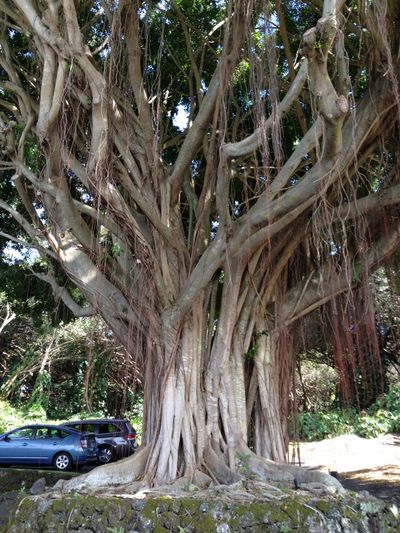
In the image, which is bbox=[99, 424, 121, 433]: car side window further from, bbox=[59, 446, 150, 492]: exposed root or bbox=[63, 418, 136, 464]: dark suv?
bbox=[59, 446, 150, 492]: exposed root

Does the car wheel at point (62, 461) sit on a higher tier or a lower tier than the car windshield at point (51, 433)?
lower

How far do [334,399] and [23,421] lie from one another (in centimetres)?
964

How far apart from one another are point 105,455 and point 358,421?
23.3ft

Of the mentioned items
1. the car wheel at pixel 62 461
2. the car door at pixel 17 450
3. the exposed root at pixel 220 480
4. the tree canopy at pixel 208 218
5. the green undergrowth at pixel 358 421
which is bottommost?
the exposed root at pixel 220 480

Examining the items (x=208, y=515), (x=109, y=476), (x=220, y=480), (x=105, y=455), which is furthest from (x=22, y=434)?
(x=208, y=515)

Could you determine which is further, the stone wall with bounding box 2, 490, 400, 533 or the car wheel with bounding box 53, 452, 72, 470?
the car wheel with bounding box 53, 452, 72, 470

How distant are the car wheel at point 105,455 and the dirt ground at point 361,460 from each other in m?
3.79

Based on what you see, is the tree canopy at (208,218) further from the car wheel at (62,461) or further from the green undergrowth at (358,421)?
the green undergrowth at (358,421)

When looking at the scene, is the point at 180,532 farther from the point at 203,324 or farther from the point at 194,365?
the point at 203,324

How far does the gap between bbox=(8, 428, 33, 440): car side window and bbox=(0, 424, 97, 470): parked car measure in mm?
71

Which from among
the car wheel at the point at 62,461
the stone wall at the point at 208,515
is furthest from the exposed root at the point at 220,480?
the car wheel at the point at 62,461

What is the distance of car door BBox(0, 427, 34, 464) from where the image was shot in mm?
11336

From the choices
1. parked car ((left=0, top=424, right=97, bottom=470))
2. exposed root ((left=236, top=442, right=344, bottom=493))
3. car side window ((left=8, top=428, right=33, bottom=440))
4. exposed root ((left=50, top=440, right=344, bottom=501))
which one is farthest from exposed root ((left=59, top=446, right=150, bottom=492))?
car side window ((left=8, top=428, right=33, bottom=440))

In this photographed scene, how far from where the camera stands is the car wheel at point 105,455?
38.1ft
